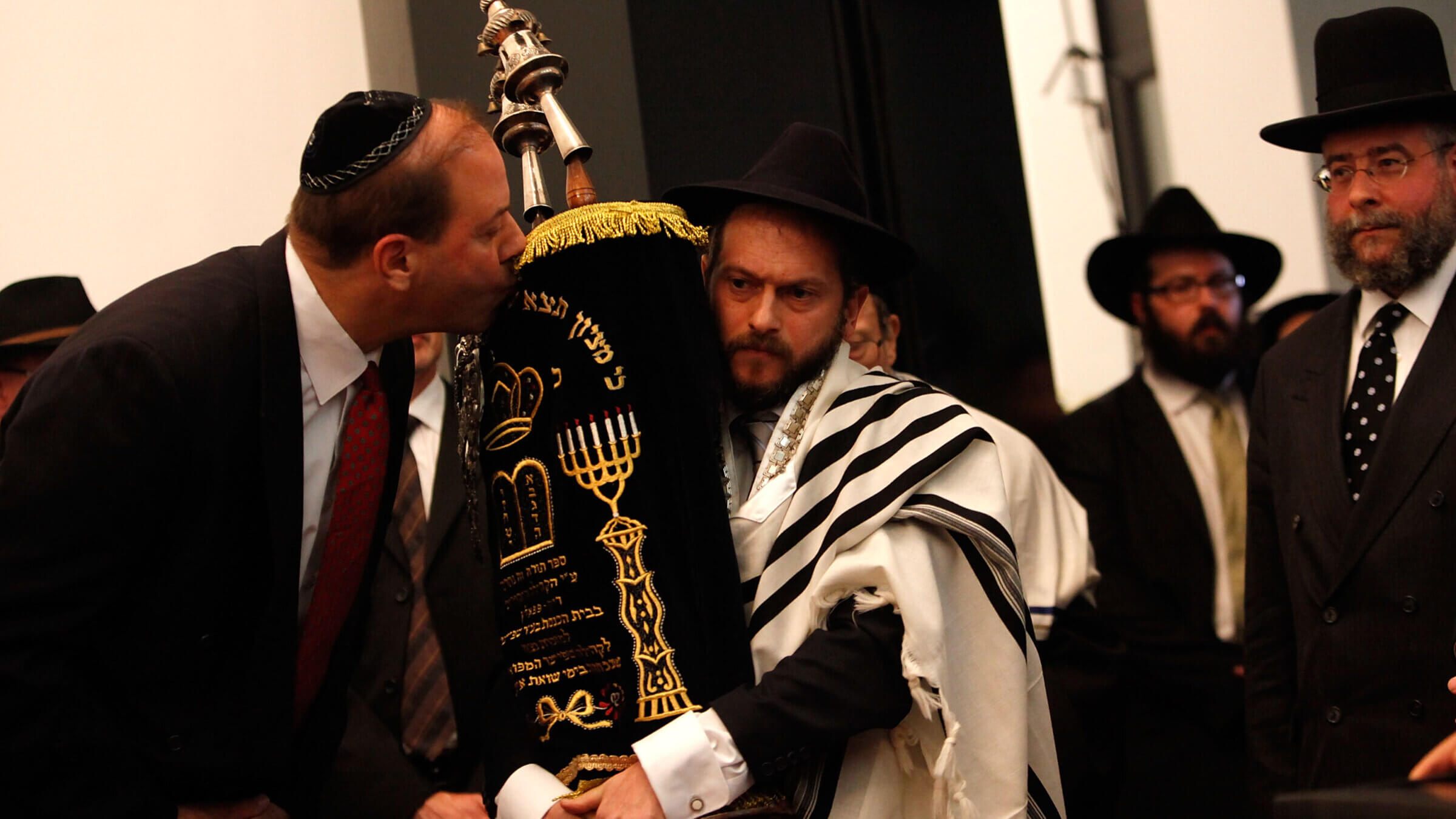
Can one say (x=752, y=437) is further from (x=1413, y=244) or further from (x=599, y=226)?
(x=1413, y=244)

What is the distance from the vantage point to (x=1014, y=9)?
7016 mm

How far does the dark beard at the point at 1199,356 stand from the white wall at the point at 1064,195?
6.49ft

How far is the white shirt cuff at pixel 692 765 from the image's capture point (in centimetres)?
226

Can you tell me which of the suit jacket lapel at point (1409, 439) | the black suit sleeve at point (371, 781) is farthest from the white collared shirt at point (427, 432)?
the suit jacket lapel at point (1409, 439)

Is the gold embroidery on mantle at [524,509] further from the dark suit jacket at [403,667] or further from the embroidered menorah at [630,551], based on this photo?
the dark suit jacket at [403,667]

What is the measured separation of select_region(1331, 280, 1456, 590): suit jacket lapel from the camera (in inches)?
117

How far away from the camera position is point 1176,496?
453cm

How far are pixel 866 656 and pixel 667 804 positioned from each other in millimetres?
424

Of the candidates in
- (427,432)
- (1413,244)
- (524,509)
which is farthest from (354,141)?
(1413,244)

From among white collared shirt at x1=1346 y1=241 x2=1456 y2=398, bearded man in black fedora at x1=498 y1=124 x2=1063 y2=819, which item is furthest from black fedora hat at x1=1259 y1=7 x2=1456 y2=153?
bearded man in black fedora at x1=498 y1=124 x2=1063 y2=819

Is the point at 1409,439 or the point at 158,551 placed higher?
the point at 158,551

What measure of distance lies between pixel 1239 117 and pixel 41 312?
5.58 metres

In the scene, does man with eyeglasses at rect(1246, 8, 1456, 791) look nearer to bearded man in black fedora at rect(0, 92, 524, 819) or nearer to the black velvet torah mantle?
the black velvet torah mantle

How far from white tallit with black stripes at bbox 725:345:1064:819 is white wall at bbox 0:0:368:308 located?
259 centimetres
